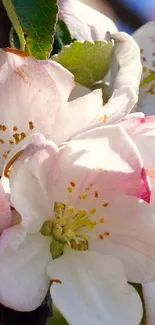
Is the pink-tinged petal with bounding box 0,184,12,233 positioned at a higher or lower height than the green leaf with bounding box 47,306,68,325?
higher

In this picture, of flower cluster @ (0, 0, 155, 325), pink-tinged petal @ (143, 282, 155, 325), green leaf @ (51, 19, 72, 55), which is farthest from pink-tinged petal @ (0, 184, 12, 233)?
green leaf @ (51, 19, 72, 55)

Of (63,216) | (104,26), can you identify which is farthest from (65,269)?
(104,26)

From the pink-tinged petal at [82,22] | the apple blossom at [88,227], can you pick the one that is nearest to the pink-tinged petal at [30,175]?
the apple blossom at [88,227]

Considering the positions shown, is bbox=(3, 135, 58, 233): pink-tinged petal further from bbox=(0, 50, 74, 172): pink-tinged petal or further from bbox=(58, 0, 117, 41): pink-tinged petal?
bbox=(58, 0, 117, 41): pink-tinged petal

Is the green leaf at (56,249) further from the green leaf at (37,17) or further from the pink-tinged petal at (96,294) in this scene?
the green leaf at (37,17)

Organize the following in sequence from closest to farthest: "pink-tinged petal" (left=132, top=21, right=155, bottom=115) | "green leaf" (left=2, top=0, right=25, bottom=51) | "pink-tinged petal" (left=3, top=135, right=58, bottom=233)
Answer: "pink-tinged petal" (left=3, top=135, right=58, bottom=233) → "green leaf" (left=2, top=0, right=25, bottom=51) → "pink-tinged petal" (left=132, top=21, right=155, bottom=115)

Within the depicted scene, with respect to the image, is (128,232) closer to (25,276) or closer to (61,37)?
(25,276)

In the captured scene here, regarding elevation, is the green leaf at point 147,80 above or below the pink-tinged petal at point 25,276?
below

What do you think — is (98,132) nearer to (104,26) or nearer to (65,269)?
(65,269)

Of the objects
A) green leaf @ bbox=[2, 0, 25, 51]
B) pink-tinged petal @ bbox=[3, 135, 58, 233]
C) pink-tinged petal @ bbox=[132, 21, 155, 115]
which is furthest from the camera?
pink-tinged petal @ bbox=[132, 21, 155, 115]
